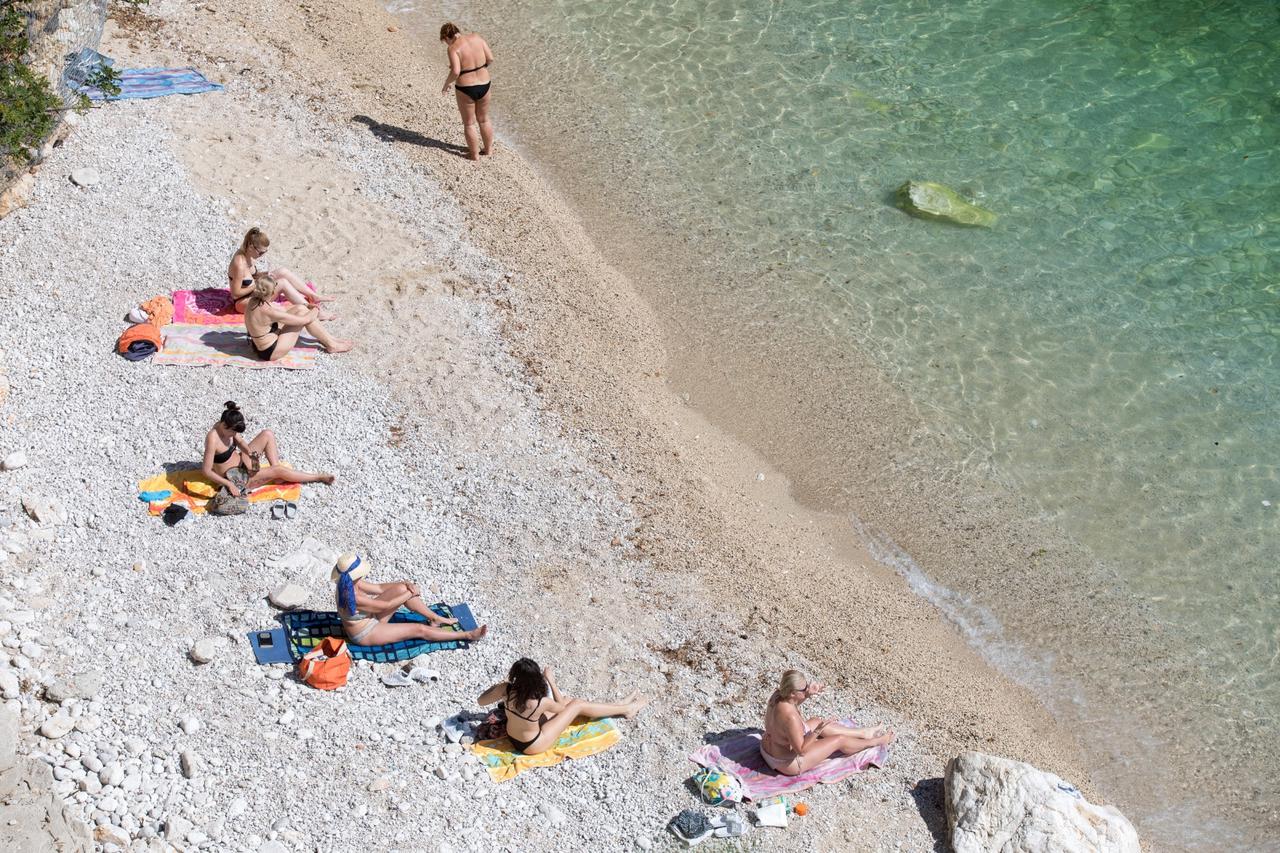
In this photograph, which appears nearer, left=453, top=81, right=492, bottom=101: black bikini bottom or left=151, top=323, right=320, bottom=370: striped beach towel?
left=151, top=323, right=320, bottom=370: striped beach towel

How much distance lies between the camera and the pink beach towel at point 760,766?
26.3 feet

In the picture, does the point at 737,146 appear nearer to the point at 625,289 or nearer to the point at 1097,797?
the point at 625,289

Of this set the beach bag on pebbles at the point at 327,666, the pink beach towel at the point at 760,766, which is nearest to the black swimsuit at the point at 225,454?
the beach bag on pebbles at the point at 327,666

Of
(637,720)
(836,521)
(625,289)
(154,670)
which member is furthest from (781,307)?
(154,670)

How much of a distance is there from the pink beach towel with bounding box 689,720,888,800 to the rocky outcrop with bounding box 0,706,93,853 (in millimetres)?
3850

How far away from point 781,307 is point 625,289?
1732mm

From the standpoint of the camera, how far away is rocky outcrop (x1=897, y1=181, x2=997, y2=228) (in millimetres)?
14484

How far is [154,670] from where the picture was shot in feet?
26.1

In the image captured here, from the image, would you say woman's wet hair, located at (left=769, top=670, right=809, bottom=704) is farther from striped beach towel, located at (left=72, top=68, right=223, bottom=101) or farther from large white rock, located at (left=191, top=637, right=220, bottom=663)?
striped beach towel, located at (left=72, top=68, right=223, bottom=101)

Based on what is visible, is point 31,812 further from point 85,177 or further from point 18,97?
point 85,177

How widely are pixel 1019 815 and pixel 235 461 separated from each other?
6.27 metres

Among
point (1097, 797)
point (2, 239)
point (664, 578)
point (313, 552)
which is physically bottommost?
point (1097, 797)

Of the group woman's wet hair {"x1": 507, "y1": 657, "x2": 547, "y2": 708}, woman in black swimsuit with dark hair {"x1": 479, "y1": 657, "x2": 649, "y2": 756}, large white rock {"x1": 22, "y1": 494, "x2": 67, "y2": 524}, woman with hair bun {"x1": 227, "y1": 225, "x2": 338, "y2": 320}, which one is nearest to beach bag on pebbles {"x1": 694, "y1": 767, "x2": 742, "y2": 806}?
woman in black swimsuit with dark hair {"x1": 479, "y1": 657, "x2": 649, "y2": 756}

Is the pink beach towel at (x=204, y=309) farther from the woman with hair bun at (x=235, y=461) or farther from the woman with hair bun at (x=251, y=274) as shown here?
the woman with hair bun at (x=235, y=461)
